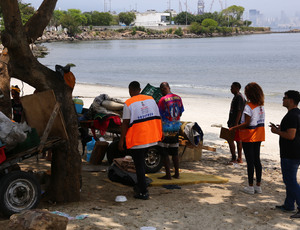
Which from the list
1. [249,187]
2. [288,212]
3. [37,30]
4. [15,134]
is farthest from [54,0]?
[288,212]

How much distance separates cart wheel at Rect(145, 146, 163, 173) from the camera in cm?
873

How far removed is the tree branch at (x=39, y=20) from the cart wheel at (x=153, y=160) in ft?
9.71

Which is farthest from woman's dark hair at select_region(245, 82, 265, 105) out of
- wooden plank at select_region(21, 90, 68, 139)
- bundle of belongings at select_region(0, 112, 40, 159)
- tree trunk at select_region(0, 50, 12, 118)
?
tree trunk at select_region(0, 50, 12, 118)

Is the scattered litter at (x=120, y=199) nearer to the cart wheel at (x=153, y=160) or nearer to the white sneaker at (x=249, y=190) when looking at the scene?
the cart wheel at (x=153, y=160)

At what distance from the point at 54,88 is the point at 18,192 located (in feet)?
5.42

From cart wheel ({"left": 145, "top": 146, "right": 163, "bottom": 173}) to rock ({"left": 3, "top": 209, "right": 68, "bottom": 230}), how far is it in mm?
3670

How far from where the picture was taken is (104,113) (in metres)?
9.09

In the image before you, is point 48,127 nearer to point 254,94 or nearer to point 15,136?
point 15,136

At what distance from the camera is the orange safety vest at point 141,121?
22.4ft

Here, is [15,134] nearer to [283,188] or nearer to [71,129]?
[71,129]

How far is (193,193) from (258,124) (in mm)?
1556

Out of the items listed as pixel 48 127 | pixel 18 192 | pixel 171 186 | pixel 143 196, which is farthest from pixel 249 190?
pixel 18 192

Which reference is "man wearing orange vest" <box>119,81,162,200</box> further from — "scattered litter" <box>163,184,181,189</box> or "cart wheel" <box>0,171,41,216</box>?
"cart wheel" <box>0,171,41,216</box>

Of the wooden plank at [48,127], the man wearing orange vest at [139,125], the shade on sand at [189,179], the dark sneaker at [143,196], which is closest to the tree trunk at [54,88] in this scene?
the wooden plank at [48,127]
